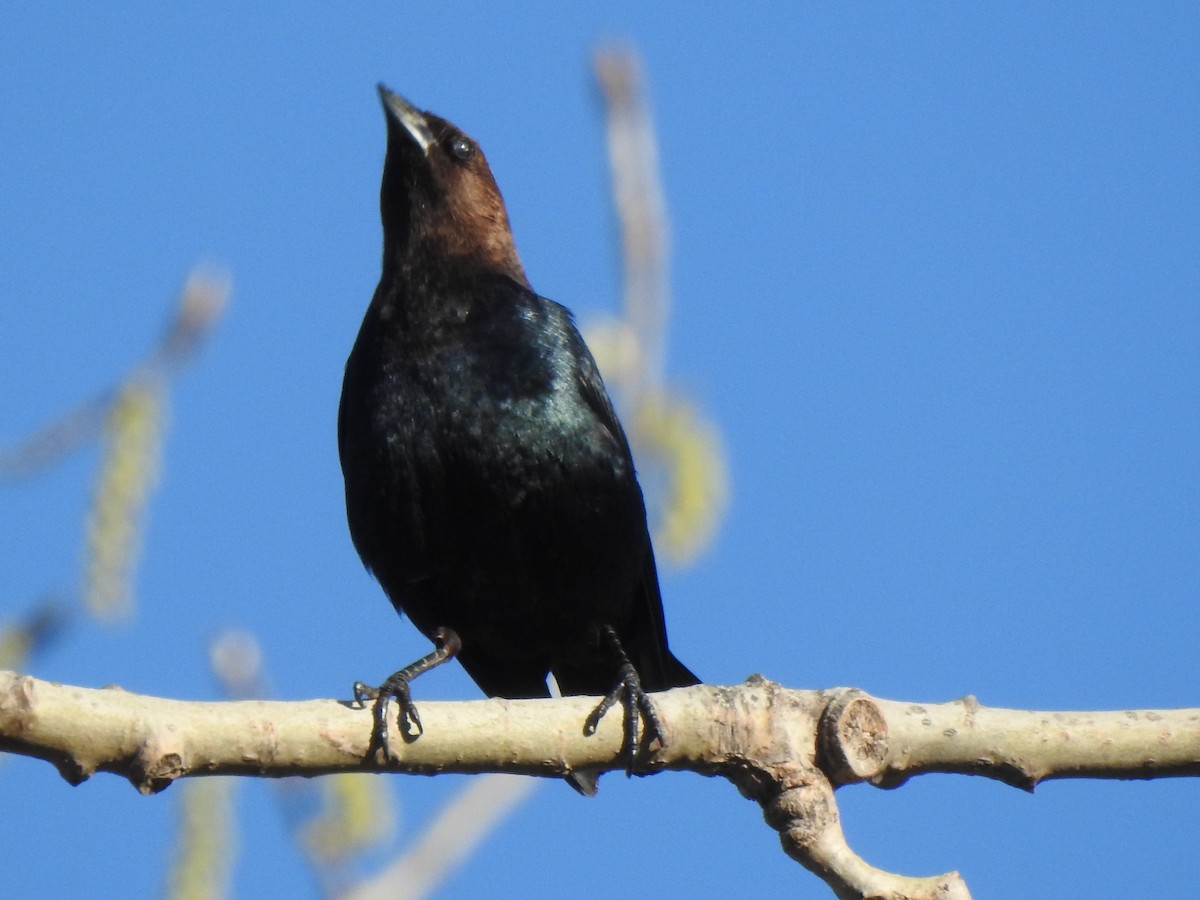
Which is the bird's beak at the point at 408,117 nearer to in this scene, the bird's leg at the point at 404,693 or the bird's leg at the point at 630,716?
the bird's leg at the point at 404,693

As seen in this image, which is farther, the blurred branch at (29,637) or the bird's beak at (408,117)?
the bird's beak at (408,117)

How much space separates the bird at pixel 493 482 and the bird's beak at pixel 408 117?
384mm

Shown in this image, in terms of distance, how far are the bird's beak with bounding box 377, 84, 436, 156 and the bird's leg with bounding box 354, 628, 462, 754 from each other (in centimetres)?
182

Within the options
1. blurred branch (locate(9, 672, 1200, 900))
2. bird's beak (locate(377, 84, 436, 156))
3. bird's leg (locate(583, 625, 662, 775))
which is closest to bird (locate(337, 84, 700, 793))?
bird's beak (locate(377, 84, 436, 156))

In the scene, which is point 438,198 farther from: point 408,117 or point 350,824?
point 350,824

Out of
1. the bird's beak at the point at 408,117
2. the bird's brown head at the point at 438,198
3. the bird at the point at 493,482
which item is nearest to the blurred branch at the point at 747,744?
the bird at the point at 493,482

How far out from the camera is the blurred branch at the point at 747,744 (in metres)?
2.77

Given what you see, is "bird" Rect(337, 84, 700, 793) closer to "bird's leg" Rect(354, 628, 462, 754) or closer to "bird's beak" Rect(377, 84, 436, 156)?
"bird's leg" Rect(354, 628, 462, 754)

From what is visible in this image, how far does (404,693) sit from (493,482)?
1287 millimetres

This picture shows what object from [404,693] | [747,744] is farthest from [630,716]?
[404,693]

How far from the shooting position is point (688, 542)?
12.8 feet

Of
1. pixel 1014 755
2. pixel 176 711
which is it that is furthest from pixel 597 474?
pixel 176 711

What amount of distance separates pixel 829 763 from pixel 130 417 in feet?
5.61

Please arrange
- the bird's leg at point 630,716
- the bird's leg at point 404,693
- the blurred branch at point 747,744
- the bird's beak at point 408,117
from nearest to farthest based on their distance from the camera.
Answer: the blurred branch at point 747,744, the bird's leg at point 404,693, the bird's leg at point 630,716, the bird's beak at point 408,117
